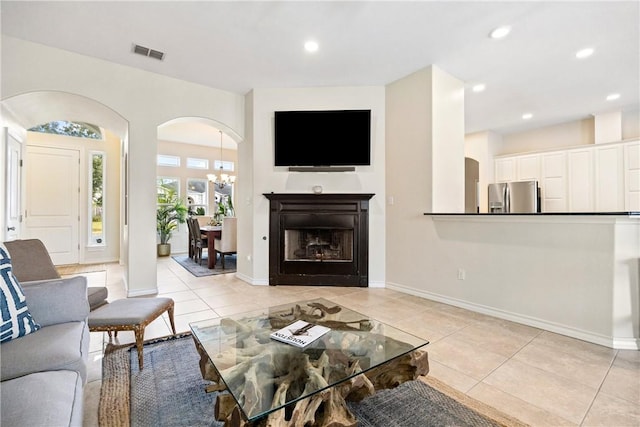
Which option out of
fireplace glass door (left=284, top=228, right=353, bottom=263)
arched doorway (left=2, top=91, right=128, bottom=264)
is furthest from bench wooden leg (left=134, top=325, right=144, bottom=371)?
arched doorway (left=2, top=91, right=128, bottom=264)

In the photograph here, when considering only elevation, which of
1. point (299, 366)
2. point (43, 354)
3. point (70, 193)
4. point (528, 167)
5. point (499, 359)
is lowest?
point (499, 359)

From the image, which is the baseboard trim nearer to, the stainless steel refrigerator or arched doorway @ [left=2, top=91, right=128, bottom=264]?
the stainless steel refrigerator

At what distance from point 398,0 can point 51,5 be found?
3.08 metres

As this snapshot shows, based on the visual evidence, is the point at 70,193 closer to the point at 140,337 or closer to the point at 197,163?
the point at 197,163

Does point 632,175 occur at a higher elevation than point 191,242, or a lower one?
higher

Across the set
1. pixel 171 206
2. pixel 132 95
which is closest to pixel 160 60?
pixel 132 95

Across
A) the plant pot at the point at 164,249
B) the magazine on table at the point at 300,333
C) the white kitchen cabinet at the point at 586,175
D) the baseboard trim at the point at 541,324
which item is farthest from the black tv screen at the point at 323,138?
the plant pot at the point at 164,249

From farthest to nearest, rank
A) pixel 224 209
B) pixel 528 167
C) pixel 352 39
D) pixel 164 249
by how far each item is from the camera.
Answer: pixel 224 209
pixel 164 249
pixel 528 167
pixel 352 39

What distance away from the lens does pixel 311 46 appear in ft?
10.5

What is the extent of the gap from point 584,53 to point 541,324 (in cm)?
311

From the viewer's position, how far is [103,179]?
6.04 meters

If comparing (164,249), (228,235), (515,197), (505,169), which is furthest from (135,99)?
(505,169)

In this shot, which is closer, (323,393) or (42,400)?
(42,400)

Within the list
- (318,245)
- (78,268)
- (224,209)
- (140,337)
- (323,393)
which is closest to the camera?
(323,393)
